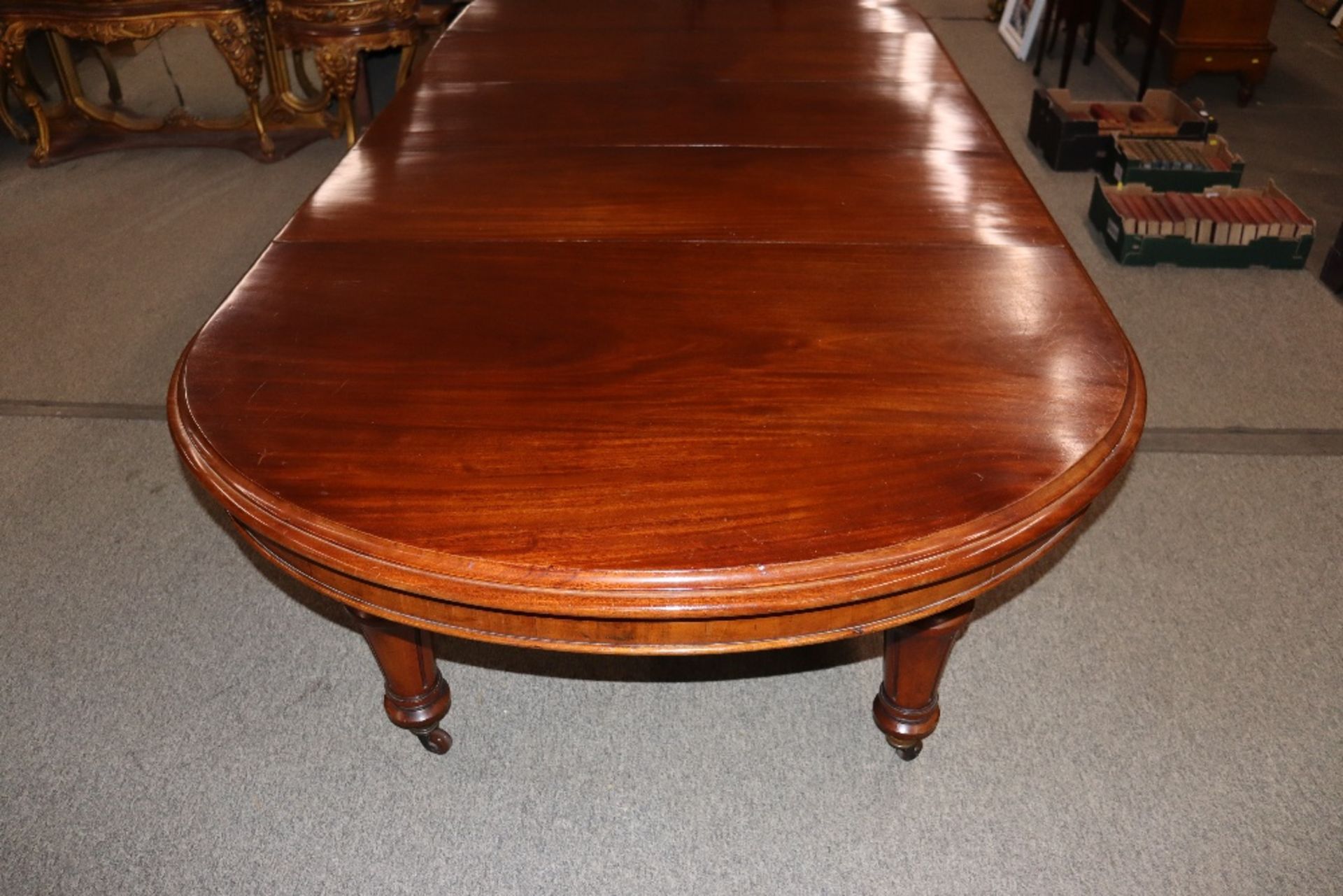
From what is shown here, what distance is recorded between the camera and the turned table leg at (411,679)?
1.44m

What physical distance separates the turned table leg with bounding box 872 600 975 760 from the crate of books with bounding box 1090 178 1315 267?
1.86 metres

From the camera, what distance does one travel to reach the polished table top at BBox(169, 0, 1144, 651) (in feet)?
3.42

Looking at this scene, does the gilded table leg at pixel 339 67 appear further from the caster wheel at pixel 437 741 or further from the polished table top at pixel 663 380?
the caster wheel at pixel 437 741

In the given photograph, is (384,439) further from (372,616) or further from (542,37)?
(542,37)

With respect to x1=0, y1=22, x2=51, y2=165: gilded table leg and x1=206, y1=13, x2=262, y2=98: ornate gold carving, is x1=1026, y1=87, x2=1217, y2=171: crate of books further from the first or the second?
x1=0, y1=22, x2=51, y2=165: gilded table leg

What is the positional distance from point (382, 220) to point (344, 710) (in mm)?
808

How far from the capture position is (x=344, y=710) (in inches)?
68.5

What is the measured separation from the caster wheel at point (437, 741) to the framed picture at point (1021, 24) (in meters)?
3.94

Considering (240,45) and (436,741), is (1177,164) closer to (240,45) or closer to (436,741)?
(436,741)

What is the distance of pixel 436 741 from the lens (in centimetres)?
164

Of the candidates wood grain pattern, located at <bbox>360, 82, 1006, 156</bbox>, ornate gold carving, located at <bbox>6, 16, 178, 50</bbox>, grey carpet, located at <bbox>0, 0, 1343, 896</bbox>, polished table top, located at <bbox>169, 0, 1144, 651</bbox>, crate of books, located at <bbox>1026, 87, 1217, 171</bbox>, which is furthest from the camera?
ornate gold carving, located at <bbox>6, 16, 178, 50</bbox>

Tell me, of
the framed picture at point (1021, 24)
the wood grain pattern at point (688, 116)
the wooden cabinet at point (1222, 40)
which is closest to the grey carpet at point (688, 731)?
the wood grain pattern at point (688, 116)

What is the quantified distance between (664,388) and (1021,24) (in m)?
4.06

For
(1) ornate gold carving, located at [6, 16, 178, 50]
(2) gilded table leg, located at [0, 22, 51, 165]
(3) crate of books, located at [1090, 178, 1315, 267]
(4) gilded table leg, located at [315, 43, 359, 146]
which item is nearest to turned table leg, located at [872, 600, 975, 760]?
(3) crate of books, located at [1090, 178, 1315, 267]
